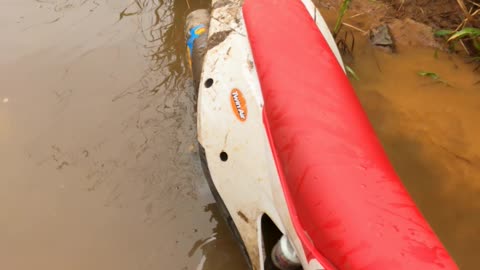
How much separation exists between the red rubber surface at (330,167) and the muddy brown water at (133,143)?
0.69 m

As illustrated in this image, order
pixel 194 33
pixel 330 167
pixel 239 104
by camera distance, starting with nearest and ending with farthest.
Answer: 1. pixel 330 167
2. pixel 239 104
3. pixel 194 33

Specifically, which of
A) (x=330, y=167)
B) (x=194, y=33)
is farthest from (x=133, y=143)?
(x=330, y=167)

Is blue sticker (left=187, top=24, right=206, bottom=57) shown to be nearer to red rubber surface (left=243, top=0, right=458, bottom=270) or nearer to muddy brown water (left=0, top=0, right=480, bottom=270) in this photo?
muddy brown water (left=0, top=0, right=480, bottom=270)

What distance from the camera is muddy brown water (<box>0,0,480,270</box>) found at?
6.63 ft

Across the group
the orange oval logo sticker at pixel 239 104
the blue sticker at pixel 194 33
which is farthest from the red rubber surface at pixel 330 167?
the blue sticker at pixel 194 33

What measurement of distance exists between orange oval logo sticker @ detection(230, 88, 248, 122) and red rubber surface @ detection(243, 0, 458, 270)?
14 centimetres

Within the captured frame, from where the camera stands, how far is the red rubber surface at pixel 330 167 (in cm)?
123

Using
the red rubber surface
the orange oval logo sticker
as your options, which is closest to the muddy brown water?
the orange oval logo sticker

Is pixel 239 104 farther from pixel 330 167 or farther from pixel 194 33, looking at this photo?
pixel 194 33

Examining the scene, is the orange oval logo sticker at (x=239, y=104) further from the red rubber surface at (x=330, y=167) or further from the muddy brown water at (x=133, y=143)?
the muddy brown water at (x=133, y=143)

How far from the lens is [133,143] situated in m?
2.39

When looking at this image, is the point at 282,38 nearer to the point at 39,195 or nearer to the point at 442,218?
the point at 442,218

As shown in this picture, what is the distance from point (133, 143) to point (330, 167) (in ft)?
4.26

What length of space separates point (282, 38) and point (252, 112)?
344 millimetres
